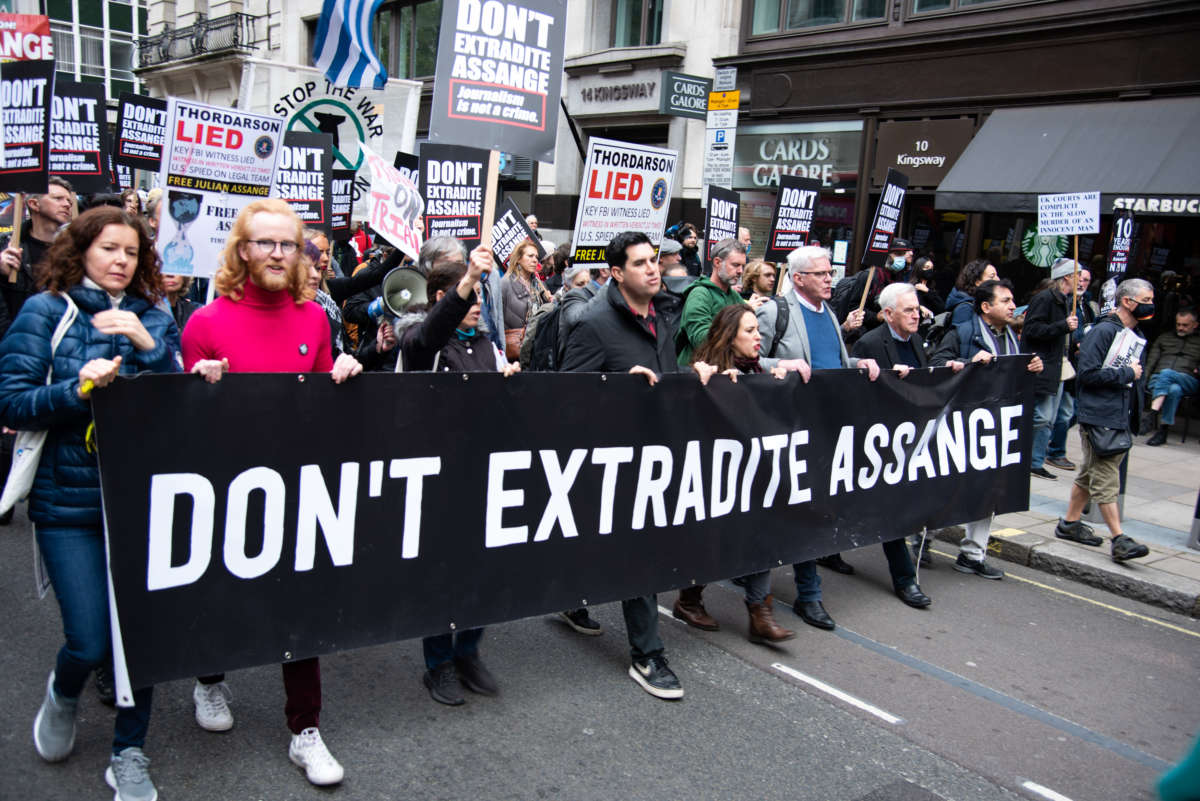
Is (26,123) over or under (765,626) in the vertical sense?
over

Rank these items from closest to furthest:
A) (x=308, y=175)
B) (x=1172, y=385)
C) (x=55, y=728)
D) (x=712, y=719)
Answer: (x=55, y=728) < (x=712, y=719) < (x=308, y=175) < (x=1172, y=385)

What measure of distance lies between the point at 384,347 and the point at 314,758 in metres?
1.98

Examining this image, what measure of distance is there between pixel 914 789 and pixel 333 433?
2571 mm

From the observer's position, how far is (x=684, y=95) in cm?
1283

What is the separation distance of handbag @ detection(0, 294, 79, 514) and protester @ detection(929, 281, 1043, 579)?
500 centimetres

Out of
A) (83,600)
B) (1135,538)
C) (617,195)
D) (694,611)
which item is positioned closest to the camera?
(83,600)

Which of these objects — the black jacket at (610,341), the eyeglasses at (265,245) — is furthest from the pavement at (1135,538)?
the eyeglasses at (265,245)

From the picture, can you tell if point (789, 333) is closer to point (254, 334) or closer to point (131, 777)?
point (254, 334)

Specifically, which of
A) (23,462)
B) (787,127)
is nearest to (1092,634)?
(23,462)

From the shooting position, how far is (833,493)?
17.4ft

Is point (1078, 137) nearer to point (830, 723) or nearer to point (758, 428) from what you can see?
point (758, 428)

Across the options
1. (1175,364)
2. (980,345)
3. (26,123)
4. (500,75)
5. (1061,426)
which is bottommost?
(1061,426)

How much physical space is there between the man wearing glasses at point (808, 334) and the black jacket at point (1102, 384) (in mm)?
2209

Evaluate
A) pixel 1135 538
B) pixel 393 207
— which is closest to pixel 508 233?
pixel 393 207
